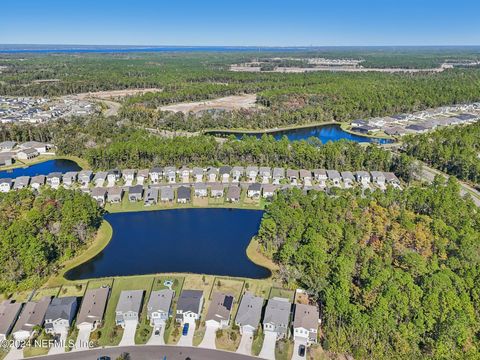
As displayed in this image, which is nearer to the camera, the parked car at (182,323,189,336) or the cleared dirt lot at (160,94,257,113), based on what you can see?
the parked car at (182,323,189,336)

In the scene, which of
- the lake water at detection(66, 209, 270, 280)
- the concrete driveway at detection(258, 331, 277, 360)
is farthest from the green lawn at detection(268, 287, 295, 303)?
the concrete driveway at detection(258, 331, 277, 360)

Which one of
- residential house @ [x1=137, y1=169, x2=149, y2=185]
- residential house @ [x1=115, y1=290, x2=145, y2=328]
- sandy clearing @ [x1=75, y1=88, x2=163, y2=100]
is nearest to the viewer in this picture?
residential house @ [x1=115, y1=290, x2=145, y2=328]

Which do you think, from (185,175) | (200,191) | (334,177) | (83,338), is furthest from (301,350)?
(185,175)

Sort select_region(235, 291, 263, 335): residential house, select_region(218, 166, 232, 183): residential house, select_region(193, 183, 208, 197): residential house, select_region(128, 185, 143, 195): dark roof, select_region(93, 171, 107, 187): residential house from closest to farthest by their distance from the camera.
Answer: select_region(235, 291, 263, 335): residential house → select_region(128, 185, 143, 195): dark roof → select_region(193, 183, 208, 197): residential house → select_region(93, 171, 107, 187): residential house → select_region(218, 166, 232, 183): residential house

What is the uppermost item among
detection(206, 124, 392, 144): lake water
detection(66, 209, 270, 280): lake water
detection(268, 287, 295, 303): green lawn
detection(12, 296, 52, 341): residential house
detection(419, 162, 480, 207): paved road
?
detection(206, 124, 392, 144): lake water

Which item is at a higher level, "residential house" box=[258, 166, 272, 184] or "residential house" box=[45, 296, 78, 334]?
"residential house" box=[258, 166, 272, 184]

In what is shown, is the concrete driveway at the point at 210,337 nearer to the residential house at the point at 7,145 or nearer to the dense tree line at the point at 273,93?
the dense tree line at the point at 273,93

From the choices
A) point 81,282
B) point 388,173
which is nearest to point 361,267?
point 81,282

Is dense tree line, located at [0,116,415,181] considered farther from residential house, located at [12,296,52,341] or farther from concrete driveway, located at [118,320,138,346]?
concrete driveway, located at [118,320,138,346]

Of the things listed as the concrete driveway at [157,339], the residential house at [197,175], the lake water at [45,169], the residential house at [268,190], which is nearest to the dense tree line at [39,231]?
the concrete driveway at [157,339]
